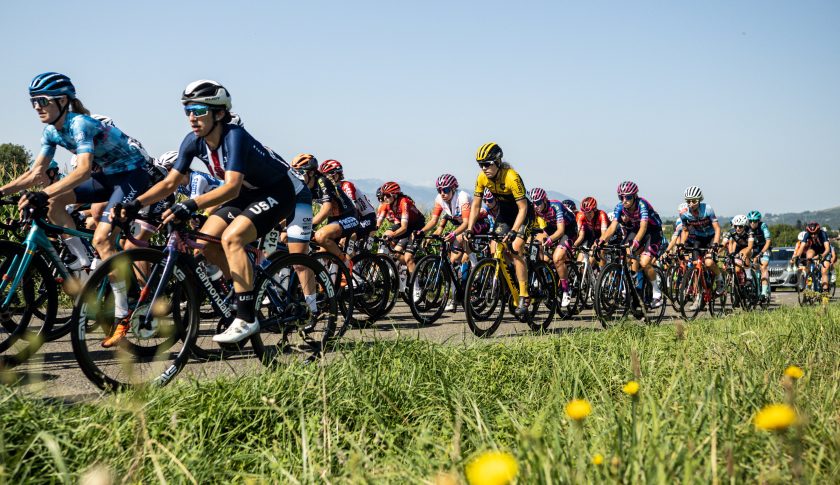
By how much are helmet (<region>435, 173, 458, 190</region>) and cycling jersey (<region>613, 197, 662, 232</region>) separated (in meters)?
2.86

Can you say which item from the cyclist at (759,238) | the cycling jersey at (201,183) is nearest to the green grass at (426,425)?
the cycling jersey at (201,183)

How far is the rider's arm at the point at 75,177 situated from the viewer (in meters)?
5.64

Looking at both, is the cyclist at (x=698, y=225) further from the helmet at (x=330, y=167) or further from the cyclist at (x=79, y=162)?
the cyclist at (x=79, y=162)

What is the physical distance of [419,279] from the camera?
969 centimetres

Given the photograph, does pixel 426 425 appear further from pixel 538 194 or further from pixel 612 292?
pixel 538 194

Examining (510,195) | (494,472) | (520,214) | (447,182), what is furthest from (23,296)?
(447,182)

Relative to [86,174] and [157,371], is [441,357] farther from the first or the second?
[86,174]

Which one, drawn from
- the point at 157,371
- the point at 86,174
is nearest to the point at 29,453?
the point at 157,371

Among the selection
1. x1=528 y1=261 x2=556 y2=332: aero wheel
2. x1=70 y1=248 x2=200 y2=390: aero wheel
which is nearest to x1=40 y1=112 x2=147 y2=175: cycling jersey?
x1=70 y1=248 x2=200 y2=390: aero wheel

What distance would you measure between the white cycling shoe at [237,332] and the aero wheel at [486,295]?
3687 millimetres

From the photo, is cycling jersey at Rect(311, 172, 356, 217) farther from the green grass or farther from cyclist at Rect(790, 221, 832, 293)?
cyclist at Rect(790, 221, 832, 293)

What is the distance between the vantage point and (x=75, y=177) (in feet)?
19.1

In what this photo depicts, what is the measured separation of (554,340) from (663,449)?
144 inches

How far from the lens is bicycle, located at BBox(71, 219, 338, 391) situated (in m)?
4.43
